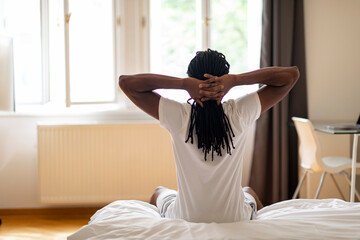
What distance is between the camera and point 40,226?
3.34m

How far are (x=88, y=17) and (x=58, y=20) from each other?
265mm

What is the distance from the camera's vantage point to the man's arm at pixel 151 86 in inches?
55.2

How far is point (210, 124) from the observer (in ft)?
4.62

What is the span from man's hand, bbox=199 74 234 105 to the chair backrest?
5.59 ft

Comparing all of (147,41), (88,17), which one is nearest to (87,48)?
(88,17)

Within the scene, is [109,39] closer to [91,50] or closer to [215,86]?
[91,50]

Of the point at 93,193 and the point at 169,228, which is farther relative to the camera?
the point at 93,193

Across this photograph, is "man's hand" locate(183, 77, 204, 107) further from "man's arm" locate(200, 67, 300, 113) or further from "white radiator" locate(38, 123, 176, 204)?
"white radiator" locate(38, 123, 176, 204)

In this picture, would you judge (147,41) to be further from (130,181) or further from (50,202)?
(50,202)

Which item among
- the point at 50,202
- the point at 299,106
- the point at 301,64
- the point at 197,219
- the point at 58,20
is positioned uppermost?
the point at 58,20

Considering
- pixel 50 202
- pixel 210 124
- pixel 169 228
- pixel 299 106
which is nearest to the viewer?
pixel 169 228

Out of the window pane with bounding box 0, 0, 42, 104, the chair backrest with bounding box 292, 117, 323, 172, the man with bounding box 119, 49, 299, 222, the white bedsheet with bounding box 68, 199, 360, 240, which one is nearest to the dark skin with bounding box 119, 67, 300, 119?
the man with bounding box 119, 49, 299, 222

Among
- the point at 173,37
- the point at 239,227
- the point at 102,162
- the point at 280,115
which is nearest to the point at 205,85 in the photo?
the point at 239,227

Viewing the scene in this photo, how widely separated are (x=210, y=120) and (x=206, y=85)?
0.11 meters
